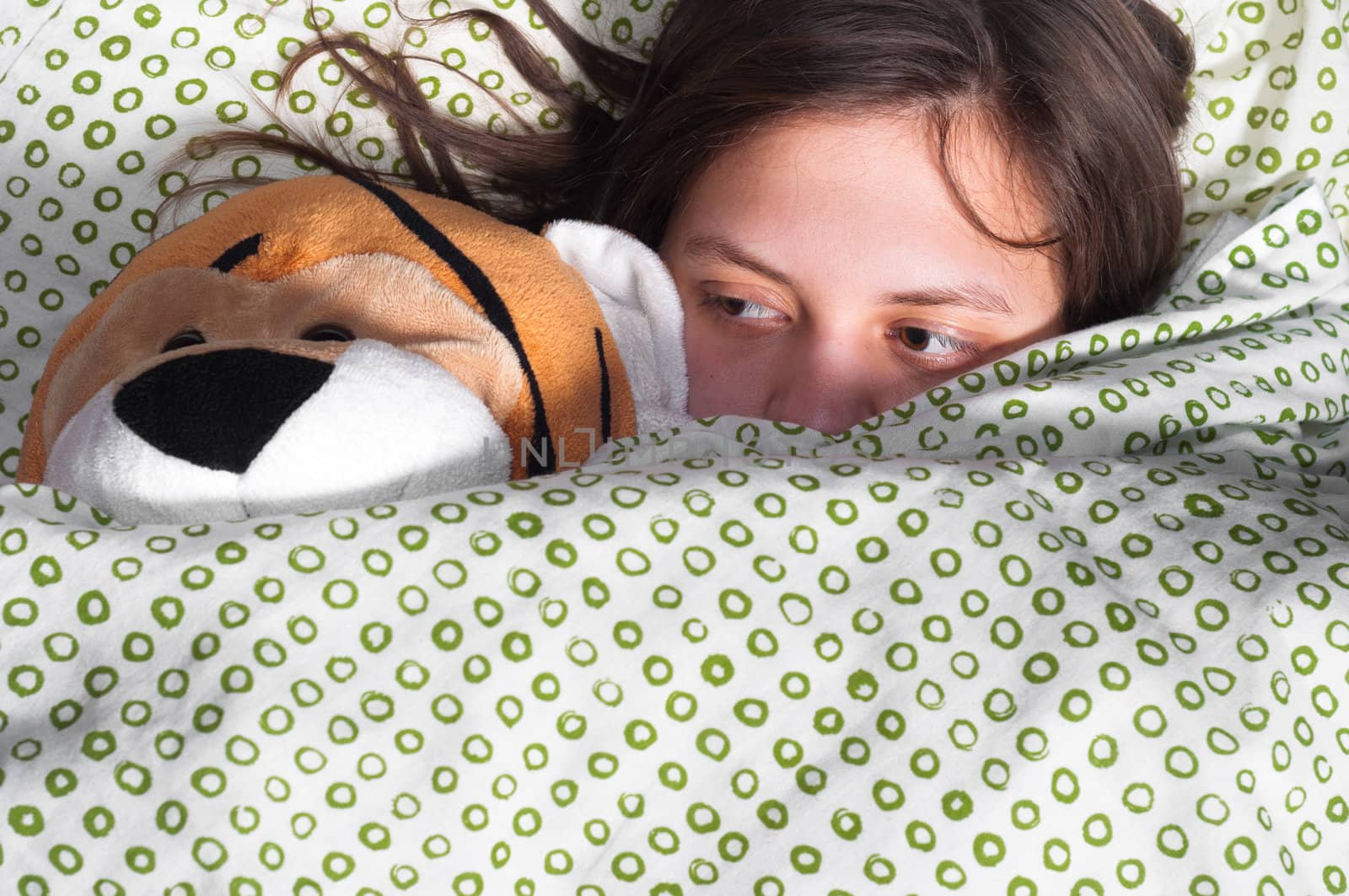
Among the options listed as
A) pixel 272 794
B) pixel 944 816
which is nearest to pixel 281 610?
pixel 272 794

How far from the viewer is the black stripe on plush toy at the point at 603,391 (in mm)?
863

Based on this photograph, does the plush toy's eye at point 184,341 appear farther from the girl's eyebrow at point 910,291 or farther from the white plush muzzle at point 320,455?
the girl's eyebrow at point 910,291

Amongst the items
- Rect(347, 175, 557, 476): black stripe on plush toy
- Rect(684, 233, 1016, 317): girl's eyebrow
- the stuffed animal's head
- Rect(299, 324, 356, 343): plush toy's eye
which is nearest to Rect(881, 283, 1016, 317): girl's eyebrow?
Rect(684, 233, 1016, 317): girl's eyebrow

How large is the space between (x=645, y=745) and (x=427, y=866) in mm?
126

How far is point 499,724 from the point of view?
2.04 feet

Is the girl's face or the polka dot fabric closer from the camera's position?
the polka dot fabric

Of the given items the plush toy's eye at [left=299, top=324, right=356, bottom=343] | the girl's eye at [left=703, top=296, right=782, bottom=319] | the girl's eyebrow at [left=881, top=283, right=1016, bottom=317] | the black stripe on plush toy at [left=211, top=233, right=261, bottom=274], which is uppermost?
the black stripe on plush toy at [left=211, top=233, right=261, bottom=274]

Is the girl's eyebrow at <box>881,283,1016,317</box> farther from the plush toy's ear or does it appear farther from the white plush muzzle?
the white plush muzzle

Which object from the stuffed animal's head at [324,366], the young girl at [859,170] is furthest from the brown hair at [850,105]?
the stuffed animal's head at [324,366]

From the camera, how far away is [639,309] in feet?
3.41

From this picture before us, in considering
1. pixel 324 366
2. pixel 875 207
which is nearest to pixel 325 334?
pixel 324 366

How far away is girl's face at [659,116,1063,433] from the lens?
1.01 m

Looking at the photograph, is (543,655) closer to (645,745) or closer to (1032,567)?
(645,745)

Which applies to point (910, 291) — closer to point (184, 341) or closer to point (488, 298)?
point (488, 298)
